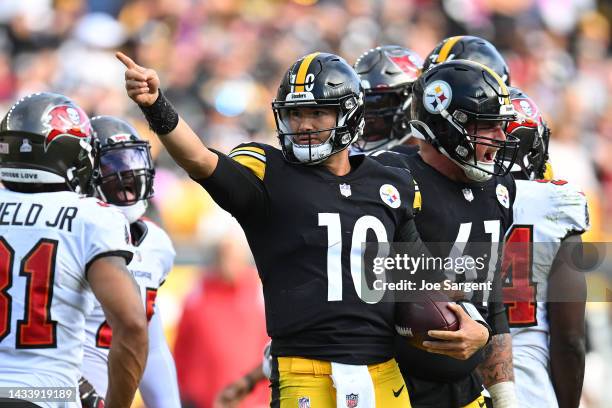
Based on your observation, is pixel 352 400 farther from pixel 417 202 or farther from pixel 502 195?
pixel 502 195

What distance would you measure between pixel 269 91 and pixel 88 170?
343 inches

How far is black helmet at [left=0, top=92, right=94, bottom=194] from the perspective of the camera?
473cm

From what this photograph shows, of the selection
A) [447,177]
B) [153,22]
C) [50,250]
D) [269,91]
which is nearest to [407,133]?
[447,177]

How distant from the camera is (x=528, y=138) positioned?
18.7 ft

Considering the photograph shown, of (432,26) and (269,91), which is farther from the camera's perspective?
(432,26)

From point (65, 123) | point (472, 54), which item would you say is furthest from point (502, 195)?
point (65, 123)

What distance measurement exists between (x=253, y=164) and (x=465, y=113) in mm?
1067

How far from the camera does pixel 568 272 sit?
216 inches

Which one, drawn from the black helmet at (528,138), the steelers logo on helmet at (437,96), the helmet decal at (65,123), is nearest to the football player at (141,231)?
the helmet decal at (65,123)

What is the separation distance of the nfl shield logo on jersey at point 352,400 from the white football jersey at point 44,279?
101 cm

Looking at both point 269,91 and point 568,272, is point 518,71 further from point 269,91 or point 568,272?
point 568,272

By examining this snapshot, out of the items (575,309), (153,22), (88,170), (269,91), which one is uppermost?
(153,22)

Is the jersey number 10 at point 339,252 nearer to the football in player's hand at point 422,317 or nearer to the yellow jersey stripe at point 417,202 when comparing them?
the football in player's hand at point 422,317

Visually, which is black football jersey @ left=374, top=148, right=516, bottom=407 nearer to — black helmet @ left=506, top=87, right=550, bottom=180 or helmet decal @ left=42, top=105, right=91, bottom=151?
black helmet @ left=506, top=87, right=550, bottom=180
